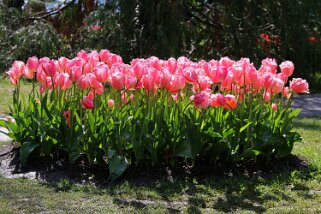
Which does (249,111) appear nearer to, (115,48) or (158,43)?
(158,43)

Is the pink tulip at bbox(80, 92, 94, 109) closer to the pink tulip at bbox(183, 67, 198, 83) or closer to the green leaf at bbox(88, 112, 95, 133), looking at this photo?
the green leaf at bbox(88, 112, 95, 133)

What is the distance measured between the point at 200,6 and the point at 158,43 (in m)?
2.61

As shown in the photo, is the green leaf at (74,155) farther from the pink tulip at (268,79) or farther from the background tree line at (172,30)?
the background tree line at (172,30)

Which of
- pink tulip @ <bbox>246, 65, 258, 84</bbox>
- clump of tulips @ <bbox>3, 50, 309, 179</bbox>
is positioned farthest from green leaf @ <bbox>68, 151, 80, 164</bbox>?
pink tulip @ <bbox>246, 65, 258, 84</bbox>

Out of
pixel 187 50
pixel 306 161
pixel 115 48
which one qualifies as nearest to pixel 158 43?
pixel 115 48

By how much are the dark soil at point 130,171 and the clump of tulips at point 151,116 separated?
71 millimetres

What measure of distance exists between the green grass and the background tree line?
5.29 metres

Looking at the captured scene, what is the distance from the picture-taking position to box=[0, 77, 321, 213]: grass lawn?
11.2ft

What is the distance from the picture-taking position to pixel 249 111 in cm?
442

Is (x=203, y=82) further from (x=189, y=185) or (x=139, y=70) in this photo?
(x=189, y=185)

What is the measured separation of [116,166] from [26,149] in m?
0.74

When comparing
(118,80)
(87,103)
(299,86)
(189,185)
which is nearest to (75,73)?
(87,103)

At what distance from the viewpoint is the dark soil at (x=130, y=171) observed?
3.97 m

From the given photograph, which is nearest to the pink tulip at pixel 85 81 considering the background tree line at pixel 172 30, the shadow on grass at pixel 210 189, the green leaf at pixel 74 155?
the green leaf at pixel 74 155
